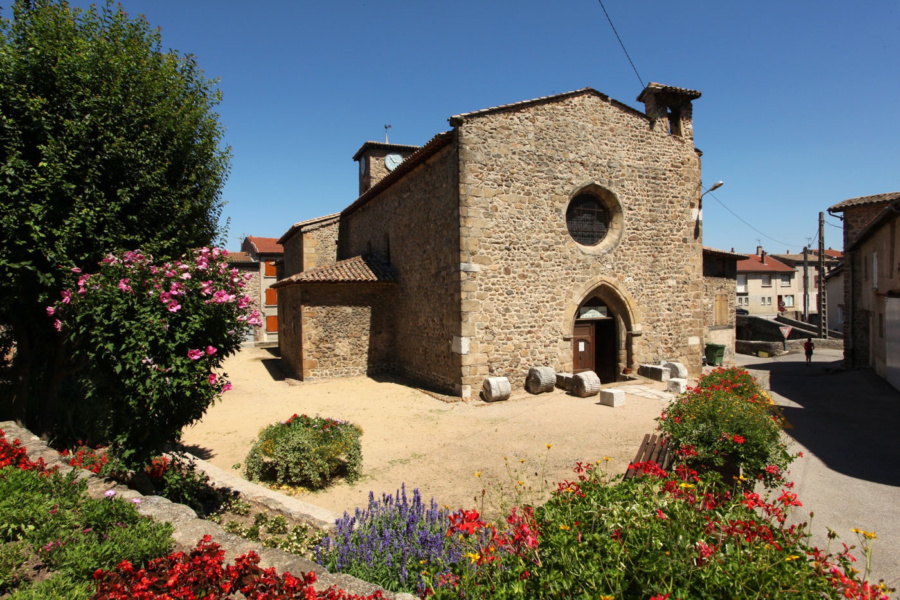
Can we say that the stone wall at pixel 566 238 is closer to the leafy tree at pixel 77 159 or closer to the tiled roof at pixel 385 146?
the leafy tree at pixel 77 159

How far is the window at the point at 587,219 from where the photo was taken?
12.7 metres

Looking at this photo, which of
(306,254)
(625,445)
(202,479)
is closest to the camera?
Answer: (202,479)

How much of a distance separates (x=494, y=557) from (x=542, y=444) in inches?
222

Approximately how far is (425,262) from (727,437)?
29.8ft

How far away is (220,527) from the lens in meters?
3.69

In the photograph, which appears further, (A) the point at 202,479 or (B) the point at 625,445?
(B) the point at 625,445

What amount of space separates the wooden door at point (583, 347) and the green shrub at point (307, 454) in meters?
7.58

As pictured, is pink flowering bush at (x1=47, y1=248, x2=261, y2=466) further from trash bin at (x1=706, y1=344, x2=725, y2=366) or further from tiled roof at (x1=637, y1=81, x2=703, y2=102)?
trash bin at (x1=706, y1=344, x2=725, y2=366)

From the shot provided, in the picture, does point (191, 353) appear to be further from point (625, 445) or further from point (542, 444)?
point (625, 445)

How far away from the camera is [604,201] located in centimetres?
1298

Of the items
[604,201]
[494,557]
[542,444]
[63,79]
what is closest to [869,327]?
[604,201]

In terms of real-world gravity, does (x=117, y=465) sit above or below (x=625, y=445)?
above

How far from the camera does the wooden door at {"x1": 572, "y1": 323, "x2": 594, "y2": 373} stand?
1302cm

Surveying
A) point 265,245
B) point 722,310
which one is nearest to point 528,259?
point 722,310
